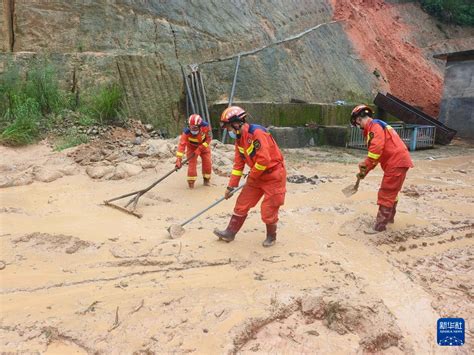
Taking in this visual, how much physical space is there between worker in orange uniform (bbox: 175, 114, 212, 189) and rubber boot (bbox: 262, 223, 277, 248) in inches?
97.0

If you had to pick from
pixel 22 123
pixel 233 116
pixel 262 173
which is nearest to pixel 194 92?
pixel 22 123

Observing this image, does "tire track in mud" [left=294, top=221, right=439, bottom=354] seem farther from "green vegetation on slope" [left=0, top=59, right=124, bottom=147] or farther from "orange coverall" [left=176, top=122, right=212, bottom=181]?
"green vegetation on slope" [left=0, top=59, right=124, bottom=147]

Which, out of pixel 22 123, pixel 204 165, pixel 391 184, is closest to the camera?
pixel 391 184

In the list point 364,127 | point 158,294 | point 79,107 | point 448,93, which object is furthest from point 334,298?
point 448,93

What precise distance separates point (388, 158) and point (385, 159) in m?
0.04

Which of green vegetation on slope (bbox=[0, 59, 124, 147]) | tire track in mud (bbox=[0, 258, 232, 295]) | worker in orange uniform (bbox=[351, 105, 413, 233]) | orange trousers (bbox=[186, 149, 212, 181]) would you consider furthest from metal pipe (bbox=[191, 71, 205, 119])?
tire track in mud (bbox=[0, 258, 232, 295])

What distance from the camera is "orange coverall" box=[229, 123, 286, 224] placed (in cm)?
432

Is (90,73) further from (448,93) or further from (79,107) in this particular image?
(448,93)

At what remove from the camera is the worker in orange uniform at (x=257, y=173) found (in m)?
4.34

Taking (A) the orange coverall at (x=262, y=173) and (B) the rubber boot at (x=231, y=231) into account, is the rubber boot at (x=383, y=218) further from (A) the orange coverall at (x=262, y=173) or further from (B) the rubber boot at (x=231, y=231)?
(B) the rubber boot at (x=231, y=231)

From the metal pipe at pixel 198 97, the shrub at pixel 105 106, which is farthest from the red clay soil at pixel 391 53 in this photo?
the shrub at pixel 105 106

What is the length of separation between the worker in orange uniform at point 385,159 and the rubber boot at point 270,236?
51.5 inches

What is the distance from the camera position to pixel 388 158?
5.05 metres

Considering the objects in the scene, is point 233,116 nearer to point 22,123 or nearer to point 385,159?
point 385,159
